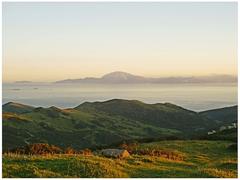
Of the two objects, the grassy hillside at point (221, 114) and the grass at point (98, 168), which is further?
the grassy hillside at point (221, 114)

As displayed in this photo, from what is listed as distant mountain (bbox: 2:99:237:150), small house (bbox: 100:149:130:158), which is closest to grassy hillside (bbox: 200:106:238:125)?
distant mountain (bbox: 2:99:237:150)

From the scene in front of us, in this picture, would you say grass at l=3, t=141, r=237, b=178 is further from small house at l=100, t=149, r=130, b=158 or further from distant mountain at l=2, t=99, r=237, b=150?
distant mountain at l=2, t=99, r=237, b=150

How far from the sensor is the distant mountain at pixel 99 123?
3282 inches

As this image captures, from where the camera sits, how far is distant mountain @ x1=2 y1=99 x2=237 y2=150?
83.4m

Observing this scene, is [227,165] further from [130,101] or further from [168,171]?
[130,101]

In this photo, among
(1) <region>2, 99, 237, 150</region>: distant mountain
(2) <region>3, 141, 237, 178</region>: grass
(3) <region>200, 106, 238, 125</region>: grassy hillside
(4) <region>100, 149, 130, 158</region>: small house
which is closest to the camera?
(2) <region>3, 141, 237, 178</region>: grass

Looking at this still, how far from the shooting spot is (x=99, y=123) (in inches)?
4154

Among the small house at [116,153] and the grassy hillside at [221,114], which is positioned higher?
the small house at [116,153]

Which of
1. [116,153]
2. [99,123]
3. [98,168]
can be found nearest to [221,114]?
[99,123]

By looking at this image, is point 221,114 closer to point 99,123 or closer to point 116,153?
point 99,123

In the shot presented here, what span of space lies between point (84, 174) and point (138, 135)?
276 feet

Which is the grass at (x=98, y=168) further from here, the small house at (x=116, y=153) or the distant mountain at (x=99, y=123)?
the distant mountain at (x=99, y=123)

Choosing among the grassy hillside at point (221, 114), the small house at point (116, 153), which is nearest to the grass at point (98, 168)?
the small house at point (116, 153)

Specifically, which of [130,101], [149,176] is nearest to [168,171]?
[149,176]
